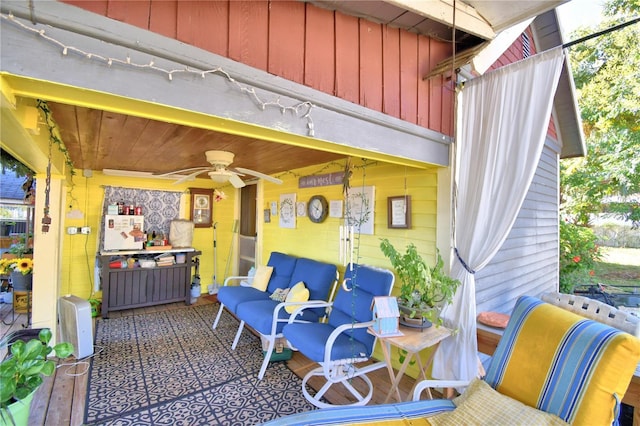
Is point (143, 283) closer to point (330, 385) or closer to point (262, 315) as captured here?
point (262, 315)

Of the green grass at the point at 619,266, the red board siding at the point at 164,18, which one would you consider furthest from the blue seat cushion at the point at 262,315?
the green grass at the point at 619,266

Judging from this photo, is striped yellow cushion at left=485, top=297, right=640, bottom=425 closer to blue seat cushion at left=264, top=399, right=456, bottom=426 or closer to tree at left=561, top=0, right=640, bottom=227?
blue seat cushion at left=264, top=399, right=456, bottom=426

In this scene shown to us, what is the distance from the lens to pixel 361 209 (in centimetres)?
301

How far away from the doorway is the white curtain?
3.44 meters

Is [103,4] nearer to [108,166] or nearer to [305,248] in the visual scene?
[305,248]

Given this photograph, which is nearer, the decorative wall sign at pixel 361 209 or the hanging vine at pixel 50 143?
the hanging vine at pixel 50 143

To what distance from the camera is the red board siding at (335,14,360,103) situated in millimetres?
1638

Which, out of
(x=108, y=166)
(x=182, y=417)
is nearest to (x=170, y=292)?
(x=108, y=166)

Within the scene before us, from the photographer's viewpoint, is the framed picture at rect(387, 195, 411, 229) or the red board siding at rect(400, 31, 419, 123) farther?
the framed picture at rect(387, 195, 411, 229)

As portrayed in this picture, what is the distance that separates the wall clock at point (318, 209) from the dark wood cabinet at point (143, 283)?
2412 millimetres

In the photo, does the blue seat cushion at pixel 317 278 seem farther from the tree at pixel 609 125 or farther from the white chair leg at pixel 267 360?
the tree at pixel 609 125

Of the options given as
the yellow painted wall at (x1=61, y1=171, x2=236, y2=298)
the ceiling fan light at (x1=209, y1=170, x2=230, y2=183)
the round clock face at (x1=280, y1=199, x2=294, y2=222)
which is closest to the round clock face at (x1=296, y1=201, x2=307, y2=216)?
the round clock face at (x1=280, y1=199, x2=294, y2=222)

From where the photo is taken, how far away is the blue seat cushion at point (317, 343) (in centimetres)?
212

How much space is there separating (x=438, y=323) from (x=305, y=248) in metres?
2.02
